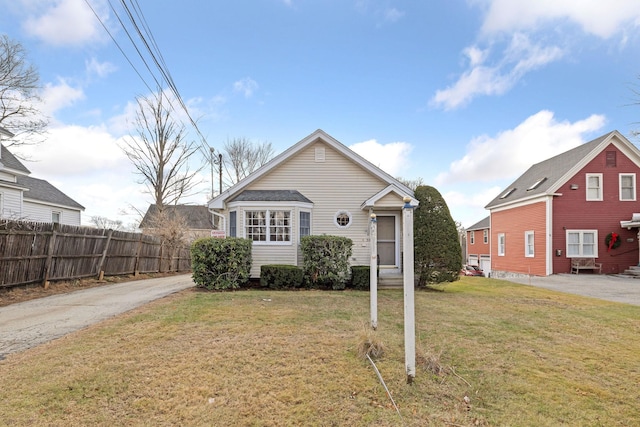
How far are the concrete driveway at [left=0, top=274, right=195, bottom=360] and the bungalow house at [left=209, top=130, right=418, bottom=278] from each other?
3.99 meters

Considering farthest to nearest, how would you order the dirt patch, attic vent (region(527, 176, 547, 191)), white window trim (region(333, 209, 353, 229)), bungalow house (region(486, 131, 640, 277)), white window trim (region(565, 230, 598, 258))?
attic vent (region(527, 176, 547, 191))
white window trim (region(565, 230, 598, 258))
bungalow house (region(486, 131, 640, 277))
white window trim (region(333, 209, 353, 229))
the dirt patch

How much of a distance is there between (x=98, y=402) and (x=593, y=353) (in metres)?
6.35

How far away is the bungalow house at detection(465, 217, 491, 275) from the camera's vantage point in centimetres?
3068

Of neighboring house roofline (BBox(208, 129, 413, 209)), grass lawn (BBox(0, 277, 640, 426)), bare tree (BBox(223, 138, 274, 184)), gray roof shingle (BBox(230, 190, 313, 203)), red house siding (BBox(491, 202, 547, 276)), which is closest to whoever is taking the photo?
grass lawn (BBox(0, 277, 640, 426))

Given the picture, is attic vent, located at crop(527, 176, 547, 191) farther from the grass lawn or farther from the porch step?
the grass lawn

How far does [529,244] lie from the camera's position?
2036 cm

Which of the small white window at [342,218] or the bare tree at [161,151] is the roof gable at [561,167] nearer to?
the small white window at [342,218]

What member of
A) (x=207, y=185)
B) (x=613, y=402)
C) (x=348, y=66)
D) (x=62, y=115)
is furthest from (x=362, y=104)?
(x=207, y=185)

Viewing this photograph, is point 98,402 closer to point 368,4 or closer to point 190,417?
point 190,417

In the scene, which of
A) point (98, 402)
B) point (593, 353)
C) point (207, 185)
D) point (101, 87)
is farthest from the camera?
point (207, 185)

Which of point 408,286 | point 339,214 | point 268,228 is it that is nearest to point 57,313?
point 268,228

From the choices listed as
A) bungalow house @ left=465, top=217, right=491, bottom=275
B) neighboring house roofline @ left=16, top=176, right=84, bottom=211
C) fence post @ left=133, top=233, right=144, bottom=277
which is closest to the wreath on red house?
bungalow house @ left=465, top=217, right=491, bottom=275

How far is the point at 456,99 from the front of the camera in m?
15.1

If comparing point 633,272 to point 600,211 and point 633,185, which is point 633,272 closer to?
point 600,211
